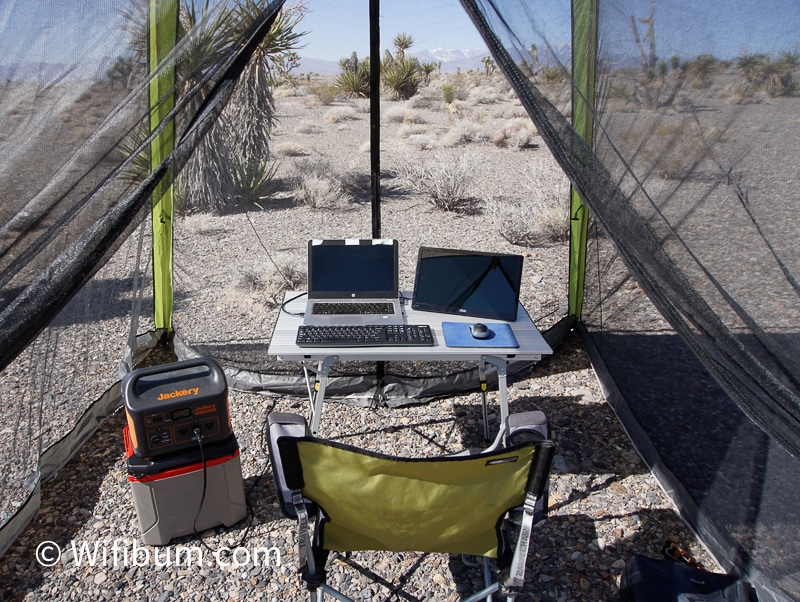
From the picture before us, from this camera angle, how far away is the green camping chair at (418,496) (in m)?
1.83

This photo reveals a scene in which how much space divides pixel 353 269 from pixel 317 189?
550 centimetres

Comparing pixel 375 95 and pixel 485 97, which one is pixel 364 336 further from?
pixel 485 97

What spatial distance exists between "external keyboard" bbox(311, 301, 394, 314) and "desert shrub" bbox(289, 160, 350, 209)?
18.0ft

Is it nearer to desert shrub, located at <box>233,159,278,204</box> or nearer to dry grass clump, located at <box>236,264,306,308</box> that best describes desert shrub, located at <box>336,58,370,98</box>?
desert shrub, located at <box>233,159,278,204</box>

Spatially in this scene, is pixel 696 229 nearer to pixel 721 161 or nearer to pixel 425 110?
pixel 721 161

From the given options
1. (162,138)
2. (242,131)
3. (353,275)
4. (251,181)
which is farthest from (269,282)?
(162,138)

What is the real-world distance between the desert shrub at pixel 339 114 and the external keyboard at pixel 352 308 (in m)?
11.5

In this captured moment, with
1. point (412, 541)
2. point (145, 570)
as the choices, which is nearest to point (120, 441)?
point (145, 570)

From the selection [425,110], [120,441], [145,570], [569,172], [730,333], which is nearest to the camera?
[730,333]

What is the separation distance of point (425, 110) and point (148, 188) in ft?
44.7

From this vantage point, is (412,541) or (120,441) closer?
(412,541)

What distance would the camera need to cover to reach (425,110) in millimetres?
15062

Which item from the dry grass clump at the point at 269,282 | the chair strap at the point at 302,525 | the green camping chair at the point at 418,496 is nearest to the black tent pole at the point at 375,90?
the green camping chair at the point at 418,496

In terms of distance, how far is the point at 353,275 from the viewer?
3371 mm
